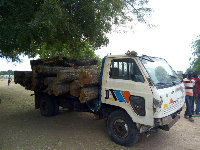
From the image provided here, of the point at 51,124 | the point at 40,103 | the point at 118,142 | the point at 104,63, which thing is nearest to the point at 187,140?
the point at 118,142

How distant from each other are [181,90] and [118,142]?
231 centimetres

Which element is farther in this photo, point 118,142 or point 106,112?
point 106,112

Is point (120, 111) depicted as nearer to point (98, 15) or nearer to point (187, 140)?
point (187, 140)

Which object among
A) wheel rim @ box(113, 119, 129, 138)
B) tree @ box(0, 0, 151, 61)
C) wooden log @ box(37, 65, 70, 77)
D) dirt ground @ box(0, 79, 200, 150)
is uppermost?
tree @ box(0, 0, 151, 61)

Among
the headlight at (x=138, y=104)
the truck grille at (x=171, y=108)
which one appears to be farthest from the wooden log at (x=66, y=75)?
the truck grille at (x=171, y=108)

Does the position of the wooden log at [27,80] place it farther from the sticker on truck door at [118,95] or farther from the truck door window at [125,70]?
the truck door window at [125,70]

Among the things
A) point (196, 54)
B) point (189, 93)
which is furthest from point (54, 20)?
point (196, 54)

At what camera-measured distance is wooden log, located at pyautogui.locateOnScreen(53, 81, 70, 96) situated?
16.1ft

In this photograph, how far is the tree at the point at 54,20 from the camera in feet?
15.5

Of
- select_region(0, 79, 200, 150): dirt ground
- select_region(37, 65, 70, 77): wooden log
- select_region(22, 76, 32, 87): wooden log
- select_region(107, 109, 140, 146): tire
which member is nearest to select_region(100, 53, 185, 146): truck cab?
select_region(107, 109, 140, 146): tire

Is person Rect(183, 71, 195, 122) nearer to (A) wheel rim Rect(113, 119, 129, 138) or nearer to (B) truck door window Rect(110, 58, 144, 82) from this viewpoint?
(B) truck door window Rect(110, 58, 144, 82)

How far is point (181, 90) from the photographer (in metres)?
4.47

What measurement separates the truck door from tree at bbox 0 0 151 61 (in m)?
2.36

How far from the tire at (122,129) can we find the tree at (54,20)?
3.38m
